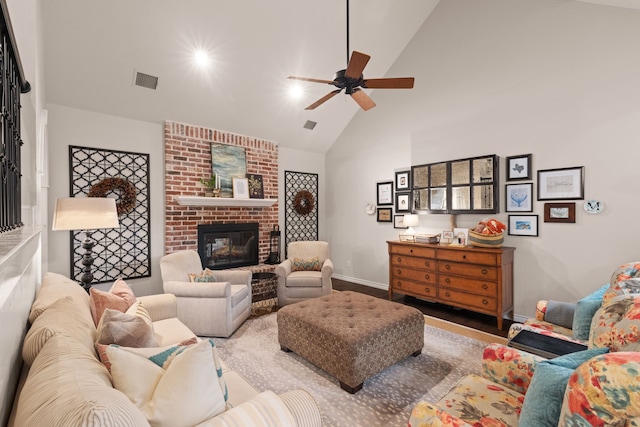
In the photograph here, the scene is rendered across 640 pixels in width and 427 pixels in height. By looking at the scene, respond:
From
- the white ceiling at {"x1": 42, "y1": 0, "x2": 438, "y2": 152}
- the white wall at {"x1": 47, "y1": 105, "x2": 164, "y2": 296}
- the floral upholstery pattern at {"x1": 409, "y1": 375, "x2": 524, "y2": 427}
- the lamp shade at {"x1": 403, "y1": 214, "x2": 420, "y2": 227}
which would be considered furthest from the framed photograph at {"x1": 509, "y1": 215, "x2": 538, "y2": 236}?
the white wall at {"x1": 47, "y1": 105, "x2": 164, "y2": 296}

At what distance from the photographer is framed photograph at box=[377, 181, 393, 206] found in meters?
4.76

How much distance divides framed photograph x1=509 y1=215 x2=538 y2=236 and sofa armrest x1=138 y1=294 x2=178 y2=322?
3.86 m

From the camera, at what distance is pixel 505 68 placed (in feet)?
11.3

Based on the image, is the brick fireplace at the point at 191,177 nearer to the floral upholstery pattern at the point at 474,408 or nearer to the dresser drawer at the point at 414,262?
the dresser drawer at the point at 414,262

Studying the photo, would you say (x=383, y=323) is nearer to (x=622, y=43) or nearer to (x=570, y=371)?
(x=570, y=371)

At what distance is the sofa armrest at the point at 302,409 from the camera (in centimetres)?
110

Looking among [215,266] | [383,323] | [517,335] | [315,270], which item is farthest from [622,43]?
[215,266]

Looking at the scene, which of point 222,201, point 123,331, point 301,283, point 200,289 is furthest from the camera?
point 222,201

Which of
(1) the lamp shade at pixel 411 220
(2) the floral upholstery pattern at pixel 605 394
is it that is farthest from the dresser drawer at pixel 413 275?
(2) the floral upholstery pattern at pixel 605 394

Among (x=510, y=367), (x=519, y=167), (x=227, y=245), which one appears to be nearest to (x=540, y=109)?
(x=519, y=167)

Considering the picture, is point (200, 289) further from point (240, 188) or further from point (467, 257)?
point (467, 257)

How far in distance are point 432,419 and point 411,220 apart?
3333 millimetres

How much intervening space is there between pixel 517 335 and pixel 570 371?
1.21 metres

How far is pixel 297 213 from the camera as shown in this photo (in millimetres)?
5531
